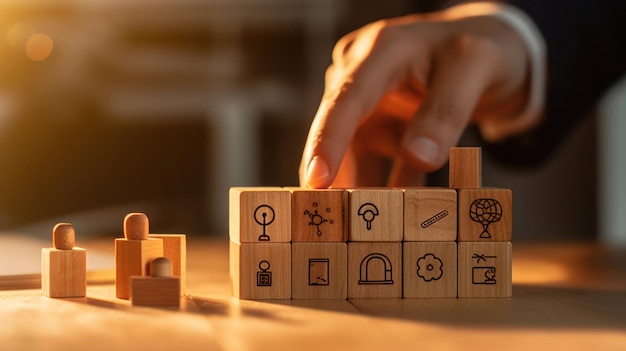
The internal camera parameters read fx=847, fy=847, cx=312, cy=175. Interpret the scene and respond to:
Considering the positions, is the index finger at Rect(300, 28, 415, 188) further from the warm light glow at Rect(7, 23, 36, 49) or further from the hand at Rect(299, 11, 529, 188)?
the warm light glow at Rect(7, 23, 36, 49)

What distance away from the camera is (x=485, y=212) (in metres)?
0.85

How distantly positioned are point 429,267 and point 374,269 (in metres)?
0.06

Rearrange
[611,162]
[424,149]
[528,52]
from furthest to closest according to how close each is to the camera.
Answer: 1. [611,162]
2. [528,52]
3. [424,149]

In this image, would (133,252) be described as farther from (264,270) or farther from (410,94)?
(410,94)

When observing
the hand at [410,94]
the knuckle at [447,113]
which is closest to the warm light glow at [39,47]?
the hand at [410,94]

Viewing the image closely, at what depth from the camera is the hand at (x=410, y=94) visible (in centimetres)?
107

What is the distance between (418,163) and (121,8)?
5.29 ft

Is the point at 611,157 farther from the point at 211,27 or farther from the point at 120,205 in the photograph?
the point at 120,205

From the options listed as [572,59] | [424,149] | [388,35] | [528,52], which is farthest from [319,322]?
[572,59]

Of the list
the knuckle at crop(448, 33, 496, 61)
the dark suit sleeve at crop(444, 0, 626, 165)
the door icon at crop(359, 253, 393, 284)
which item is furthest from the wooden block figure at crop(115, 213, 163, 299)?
the dark suit sleeve at crop(444, 0, 626, 165)

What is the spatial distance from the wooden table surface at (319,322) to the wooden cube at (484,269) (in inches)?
0.8

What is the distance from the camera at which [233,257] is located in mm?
862

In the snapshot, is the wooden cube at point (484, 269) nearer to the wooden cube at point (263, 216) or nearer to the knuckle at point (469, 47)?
the wooden cube at point (263, 216)

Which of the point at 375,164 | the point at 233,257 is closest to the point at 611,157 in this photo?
the point at 375,164
